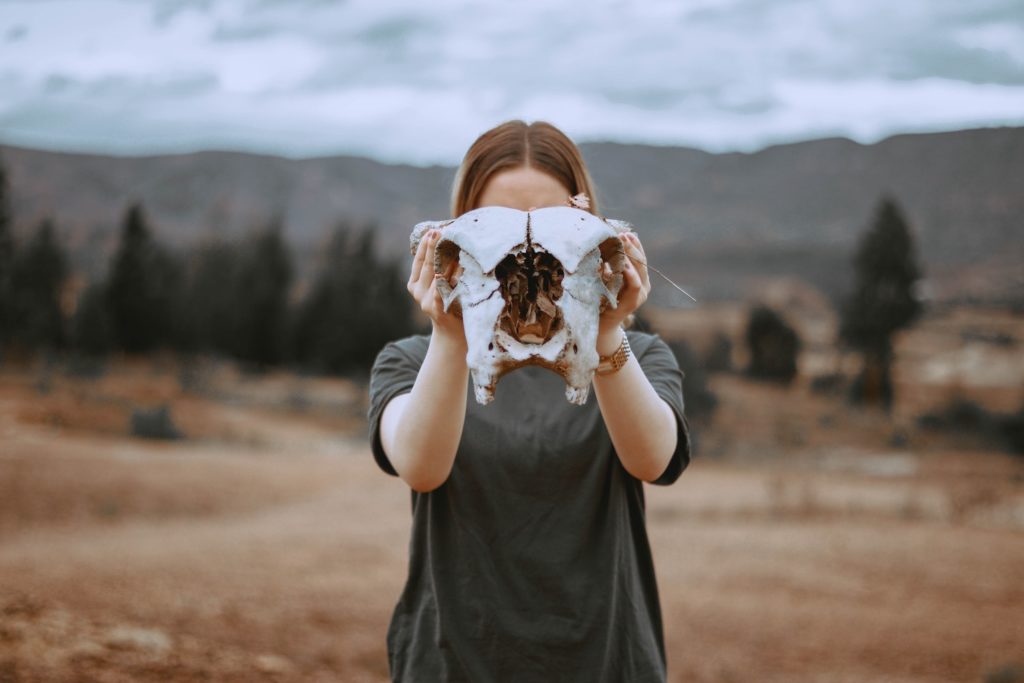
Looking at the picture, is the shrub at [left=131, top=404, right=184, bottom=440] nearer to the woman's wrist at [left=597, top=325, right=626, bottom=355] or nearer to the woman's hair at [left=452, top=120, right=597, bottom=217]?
the woman's hair at [left=452, top=120, right=597, bottom=217]

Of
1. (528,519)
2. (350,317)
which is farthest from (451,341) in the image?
(350,317)

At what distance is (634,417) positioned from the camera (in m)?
2.07

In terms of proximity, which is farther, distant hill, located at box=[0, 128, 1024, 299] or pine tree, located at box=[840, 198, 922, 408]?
distant hill, located at box=[0, 128, 1024, 299]

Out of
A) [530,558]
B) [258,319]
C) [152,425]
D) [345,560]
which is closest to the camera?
[530,558]

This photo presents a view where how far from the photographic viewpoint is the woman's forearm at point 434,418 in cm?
201

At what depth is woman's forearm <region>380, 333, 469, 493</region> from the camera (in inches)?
79.3

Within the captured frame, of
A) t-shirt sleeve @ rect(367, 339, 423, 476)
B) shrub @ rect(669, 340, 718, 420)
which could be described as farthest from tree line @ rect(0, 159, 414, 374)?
t-shirt sleeve @ rect(367, 339, 423, 476)

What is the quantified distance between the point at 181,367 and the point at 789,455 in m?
26.0

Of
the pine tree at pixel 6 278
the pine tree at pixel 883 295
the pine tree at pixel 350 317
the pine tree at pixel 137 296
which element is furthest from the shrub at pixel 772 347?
the pine tree at pixel 6 278

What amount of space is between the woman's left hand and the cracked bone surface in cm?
2

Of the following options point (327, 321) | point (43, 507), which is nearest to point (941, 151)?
point (327, 321)

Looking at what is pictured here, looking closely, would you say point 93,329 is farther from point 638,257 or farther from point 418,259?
point 638,257

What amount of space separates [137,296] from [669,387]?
40165 mm

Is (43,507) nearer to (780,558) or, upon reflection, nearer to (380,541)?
(380,541)
